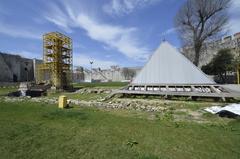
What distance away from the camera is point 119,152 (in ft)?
12.7

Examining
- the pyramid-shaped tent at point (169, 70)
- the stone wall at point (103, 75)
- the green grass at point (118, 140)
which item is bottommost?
the green grass at point (118, 140)

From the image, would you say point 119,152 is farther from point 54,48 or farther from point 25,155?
point 54,48

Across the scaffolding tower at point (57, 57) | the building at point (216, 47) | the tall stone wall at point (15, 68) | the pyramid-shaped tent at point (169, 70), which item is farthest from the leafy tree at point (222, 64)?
the tall stone wall at point (15, 68)

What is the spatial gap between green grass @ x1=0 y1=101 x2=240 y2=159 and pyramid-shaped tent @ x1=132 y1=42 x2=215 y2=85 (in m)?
9.17

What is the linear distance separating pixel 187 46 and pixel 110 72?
178 feet

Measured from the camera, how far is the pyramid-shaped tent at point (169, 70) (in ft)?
49.6

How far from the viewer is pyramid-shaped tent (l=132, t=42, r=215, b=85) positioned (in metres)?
15.1

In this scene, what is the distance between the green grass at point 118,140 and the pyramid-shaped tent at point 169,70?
917 cm

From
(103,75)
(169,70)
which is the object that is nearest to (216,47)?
(169,70)

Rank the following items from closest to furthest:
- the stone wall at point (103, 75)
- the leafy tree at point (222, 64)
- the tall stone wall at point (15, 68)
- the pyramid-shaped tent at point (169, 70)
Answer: the pyramid-shaped tent at point (169, 70) < the leafy tree at point (222, 64) < the tall stone wall at point (15, 68) < the stone wall at point (103, 75)

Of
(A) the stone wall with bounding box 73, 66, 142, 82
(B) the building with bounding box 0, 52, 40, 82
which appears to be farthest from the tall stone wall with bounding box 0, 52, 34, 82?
(A) the stone wall with bounding box 73, 66, 142, 82

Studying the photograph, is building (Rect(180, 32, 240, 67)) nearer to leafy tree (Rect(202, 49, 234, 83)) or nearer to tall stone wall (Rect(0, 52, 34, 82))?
leafy tree (Rect(202, 49, 234, 83))

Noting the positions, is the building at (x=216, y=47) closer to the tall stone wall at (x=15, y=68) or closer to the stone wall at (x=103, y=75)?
the tall stone wall at (x=15, y=68)

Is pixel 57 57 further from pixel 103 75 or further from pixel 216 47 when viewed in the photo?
pixel 103 75
